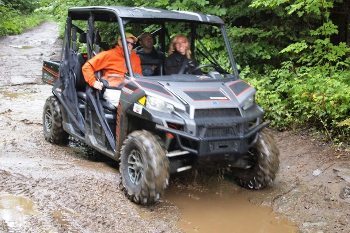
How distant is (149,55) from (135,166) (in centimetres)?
213

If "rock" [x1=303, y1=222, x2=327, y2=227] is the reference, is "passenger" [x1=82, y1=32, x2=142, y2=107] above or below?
above

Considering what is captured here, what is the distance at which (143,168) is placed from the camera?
15.6 ft

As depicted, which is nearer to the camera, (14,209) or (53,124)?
(14,209)

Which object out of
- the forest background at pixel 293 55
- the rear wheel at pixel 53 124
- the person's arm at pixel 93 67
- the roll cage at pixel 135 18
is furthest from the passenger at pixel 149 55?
the forest background at pixel 293 55

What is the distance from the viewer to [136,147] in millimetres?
4926

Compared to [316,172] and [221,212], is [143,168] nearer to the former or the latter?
[221,212]

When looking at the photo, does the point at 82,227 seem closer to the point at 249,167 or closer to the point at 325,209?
the point at 249,167

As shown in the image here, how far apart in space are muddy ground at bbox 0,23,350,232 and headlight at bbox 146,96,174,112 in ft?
3.37

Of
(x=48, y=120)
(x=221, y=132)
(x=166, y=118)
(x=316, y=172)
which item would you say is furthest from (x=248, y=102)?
(x=48, y=120)

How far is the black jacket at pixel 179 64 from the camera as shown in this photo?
595 cm

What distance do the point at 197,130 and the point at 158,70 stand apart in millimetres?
1903

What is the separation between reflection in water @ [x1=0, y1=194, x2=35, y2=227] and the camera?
4.35 meters

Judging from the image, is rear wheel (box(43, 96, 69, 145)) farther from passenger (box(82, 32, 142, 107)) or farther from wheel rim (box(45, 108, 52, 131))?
passenger (box(82, 32, 142, 107))

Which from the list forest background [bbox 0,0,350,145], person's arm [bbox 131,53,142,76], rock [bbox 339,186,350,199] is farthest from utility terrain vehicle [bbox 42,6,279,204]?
forest background [bbox 0,0,350,145]
